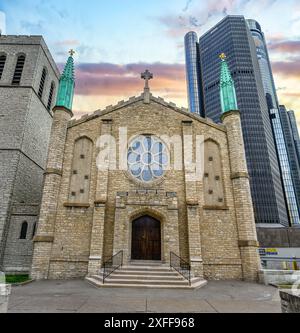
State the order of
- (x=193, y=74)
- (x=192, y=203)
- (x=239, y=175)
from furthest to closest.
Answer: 1. (x=193, y=74)
2. (x=239, y=175)
3. (x=192, y=203)

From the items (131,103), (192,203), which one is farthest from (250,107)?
(192,203)

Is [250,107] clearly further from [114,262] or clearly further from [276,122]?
[114,262]

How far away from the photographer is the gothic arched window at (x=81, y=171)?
13789 millimetres

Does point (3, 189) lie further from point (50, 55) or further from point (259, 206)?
point (259, 206)

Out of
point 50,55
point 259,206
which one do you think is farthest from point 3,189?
point 259,206

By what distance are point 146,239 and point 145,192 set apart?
2.77m

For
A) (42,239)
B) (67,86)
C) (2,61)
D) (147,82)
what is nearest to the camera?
(42,239)

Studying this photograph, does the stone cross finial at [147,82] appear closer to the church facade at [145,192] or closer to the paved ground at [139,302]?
the church facade at [145,192]

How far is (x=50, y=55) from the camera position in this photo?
25.8 meters

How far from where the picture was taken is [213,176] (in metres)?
14.6

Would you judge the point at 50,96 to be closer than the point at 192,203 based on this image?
No

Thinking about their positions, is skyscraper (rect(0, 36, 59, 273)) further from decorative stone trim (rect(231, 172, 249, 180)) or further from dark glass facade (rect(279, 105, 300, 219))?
dark glass facade (rect(279, 105, 300, 219))

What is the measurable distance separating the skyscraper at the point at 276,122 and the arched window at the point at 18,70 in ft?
331

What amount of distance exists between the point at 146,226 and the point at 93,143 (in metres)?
6.49
